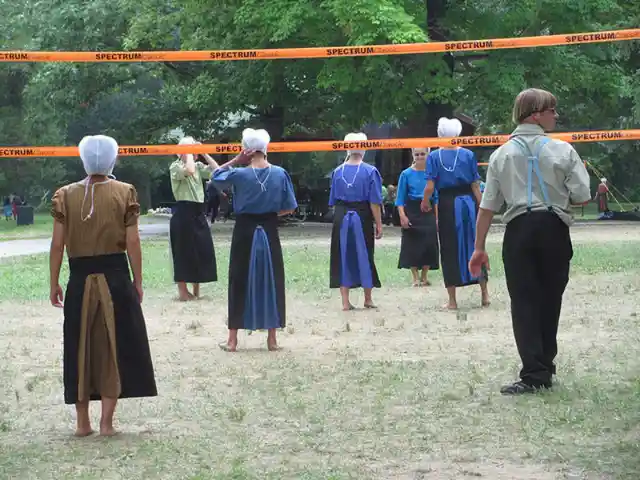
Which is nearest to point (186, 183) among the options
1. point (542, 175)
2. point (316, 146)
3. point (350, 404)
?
point (316, 146)

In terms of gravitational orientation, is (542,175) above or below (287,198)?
above

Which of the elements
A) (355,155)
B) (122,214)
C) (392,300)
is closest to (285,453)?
(122,214)

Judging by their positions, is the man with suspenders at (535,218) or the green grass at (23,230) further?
the green grass at (23,230)

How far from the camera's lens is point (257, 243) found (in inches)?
428

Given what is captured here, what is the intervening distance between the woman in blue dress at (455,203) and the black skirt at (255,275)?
2.86 metres

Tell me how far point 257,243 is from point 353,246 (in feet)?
11.0

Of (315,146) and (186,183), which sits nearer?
(186,183)

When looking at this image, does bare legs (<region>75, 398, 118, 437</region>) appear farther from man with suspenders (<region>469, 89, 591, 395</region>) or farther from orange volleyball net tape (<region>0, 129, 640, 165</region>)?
orange volleyball net tape (<region>0, 129, 640, 165</region>)

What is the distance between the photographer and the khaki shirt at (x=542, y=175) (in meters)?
8.24

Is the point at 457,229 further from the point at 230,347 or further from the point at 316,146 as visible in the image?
the point at 316,146

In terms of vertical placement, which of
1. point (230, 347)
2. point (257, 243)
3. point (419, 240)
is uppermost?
point (257, 243)

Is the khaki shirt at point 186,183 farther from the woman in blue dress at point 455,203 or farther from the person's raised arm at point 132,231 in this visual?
the person's raised arm at point 132,231

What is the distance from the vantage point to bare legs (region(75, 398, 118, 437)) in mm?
7438

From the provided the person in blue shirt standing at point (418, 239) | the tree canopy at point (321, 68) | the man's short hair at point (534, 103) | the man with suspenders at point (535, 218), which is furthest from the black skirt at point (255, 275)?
the tree canopy at point (321, 68)
